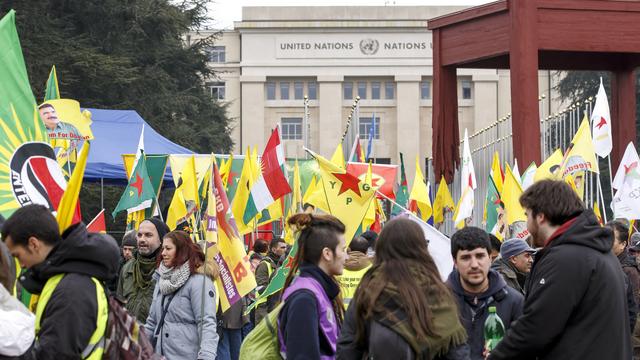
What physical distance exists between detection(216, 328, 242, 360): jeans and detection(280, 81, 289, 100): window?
233 feet

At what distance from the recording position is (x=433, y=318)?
5.14 metres

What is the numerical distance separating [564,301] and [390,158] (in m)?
77.7

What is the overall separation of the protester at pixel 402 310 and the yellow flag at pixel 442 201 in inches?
527

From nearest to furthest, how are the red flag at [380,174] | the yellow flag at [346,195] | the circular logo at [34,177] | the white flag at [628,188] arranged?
the circular logo at [34,177] → the yellow flag at [346,195] → the white flag at [628,188] → the red flag at [380,174]

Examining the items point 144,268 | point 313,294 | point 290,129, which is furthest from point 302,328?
point 290,129

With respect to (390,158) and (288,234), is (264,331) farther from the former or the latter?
(390,158)

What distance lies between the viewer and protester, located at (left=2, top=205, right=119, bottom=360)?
493 cm

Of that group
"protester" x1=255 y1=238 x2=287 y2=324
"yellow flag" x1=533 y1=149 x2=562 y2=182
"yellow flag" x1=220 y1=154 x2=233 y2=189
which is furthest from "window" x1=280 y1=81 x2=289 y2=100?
"protester" x1=255 y1=238 x2=287 y2=324

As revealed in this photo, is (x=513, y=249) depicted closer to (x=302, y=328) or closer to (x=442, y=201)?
(x=302, y=328)

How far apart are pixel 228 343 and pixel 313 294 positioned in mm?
6260

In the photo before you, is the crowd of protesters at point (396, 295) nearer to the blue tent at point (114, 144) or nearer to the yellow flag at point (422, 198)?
the yellow flag at point (422, 198)

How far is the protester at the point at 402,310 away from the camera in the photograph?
16.8 ft

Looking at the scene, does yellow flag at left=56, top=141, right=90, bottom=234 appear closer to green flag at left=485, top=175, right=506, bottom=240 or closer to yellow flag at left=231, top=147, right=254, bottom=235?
yellow flag at left=231, top=147, right=254, bottom=235

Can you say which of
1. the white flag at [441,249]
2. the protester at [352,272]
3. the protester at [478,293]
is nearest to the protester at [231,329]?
the protester at [352,272]
